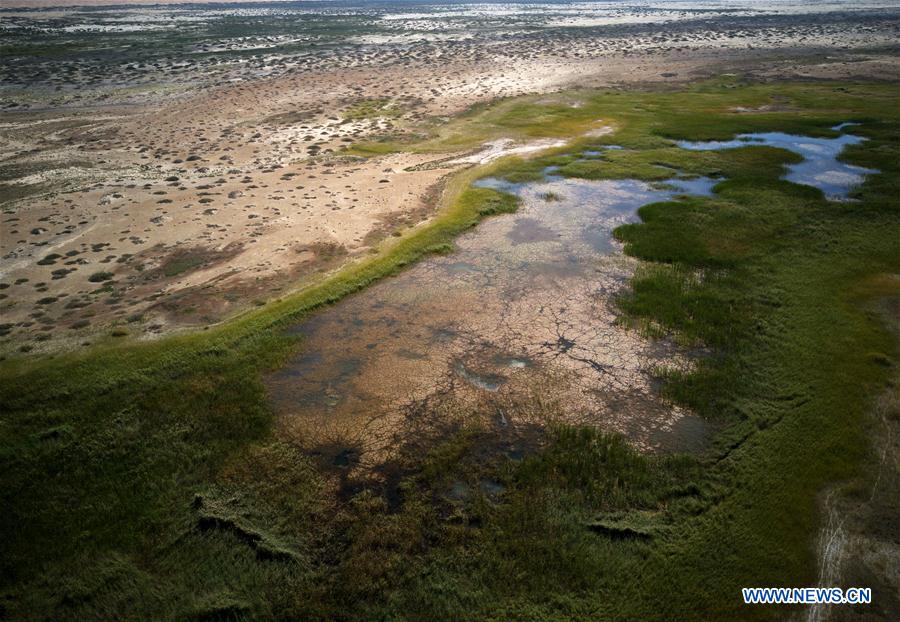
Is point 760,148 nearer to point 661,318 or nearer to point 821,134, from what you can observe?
point 821,134

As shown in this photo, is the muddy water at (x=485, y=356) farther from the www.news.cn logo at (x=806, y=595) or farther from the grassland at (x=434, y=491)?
the www.news.cn logo at (x=806, y=595)

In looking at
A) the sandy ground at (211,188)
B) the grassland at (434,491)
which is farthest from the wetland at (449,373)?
the sandy ground at (211,188)

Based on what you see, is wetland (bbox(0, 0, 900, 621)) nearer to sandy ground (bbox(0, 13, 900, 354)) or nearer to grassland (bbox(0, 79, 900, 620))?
grassland (bbox(0, 79, 900, 620))

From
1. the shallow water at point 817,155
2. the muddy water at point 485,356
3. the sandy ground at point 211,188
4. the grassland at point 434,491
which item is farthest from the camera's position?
the shallow water at point 817,155

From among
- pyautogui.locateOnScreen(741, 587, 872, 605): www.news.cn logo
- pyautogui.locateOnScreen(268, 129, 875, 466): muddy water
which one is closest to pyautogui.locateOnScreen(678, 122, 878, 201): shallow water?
pyautogui.locateOnScreen(268, 129, 875, 466): muddy water

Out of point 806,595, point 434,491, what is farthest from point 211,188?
point 806,595
